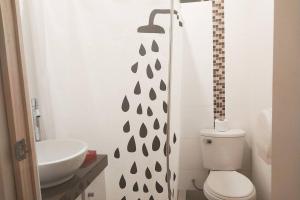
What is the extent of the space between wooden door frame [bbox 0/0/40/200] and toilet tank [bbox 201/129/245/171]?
5.56ft

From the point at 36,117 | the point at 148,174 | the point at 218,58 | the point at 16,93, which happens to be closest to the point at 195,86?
the point at 218,58

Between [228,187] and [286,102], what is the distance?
1.20m

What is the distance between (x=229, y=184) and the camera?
73.7 inches

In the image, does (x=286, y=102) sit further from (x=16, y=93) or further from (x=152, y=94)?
(x=16, y=93)

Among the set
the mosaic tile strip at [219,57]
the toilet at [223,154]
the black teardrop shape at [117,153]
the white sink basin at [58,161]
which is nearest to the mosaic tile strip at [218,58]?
the mosaic tile strip at [219,57]

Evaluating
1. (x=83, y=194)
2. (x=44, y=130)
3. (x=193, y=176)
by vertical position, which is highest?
(x=44, y=130)

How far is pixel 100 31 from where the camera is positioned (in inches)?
52.5

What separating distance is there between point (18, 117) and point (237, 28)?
6.74ft

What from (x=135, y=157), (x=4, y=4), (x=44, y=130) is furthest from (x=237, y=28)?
(x=4, y=4)

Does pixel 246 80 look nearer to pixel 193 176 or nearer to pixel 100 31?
pixel 193 176

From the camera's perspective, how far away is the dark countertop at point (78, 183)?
0.98 metres

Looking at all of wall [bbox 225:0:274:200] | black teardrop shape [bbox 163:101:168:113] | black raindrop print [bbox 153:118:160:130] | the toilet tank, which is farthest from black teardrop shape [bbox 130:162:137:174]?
wall [bbox 225:0:274:200]

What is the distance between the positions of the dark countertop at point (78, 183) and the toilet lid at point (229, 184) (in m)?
0.91

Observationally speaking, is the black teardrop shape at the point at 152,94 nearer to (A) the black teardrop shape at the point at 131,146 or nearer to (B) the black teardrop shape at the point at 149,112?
(B) the black teardrop shape at the point at 149,112
